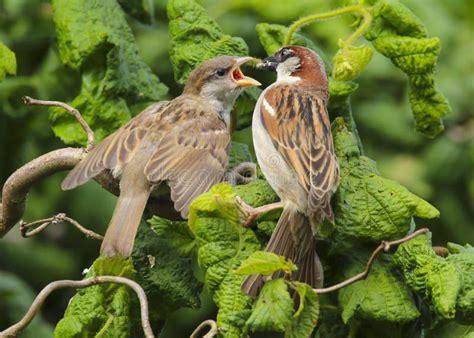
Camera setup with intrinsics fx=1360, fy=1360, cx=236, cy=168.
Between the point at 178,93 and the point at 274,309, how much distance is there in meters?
3.02

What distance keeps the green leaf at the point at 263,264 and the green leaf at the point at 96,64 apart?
4.99ft

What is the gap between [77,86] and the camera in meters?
5.44

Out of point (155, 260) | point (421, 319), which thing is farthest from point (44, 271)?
point (421, 319)

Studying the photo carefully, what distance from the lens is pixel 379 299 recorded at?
13.5 feet

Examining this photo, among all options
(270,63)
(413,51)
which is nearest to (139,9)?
(270,63)

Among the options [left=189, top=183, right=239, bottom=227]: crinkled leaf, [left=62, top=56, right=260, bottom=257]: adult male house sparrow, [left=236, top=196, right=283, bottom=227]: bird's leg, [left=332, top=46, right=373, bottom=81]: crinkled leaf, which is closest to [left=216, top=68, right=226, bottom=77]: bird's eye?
[left=62, top=56, right=260, bottom=257]: adult male house sparrow

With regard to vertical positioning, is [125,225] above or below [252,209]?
below

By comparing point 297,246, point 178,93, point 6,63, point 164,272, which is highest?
point 6,63

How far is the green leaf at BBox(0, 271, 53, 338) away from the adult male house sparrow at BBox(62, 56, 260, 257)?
149 centimetres

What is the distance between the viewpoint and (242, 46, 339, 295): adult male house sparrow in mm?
4176

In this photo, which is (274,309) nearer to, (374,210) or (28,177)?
(374,210)

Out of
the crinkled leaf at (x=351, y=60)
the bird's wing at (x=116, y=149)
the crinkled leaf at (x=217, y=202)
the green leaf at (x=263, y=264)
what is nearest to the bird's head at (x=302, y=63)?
the crinkled leaf at (x=351, y=60)

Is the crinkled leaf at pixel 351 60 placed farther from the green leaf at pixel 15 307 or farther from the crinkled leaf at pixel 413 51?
the green leaf at pixel 15 307

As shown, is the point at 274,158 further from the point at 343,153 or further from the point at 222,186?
the point at 222,186
